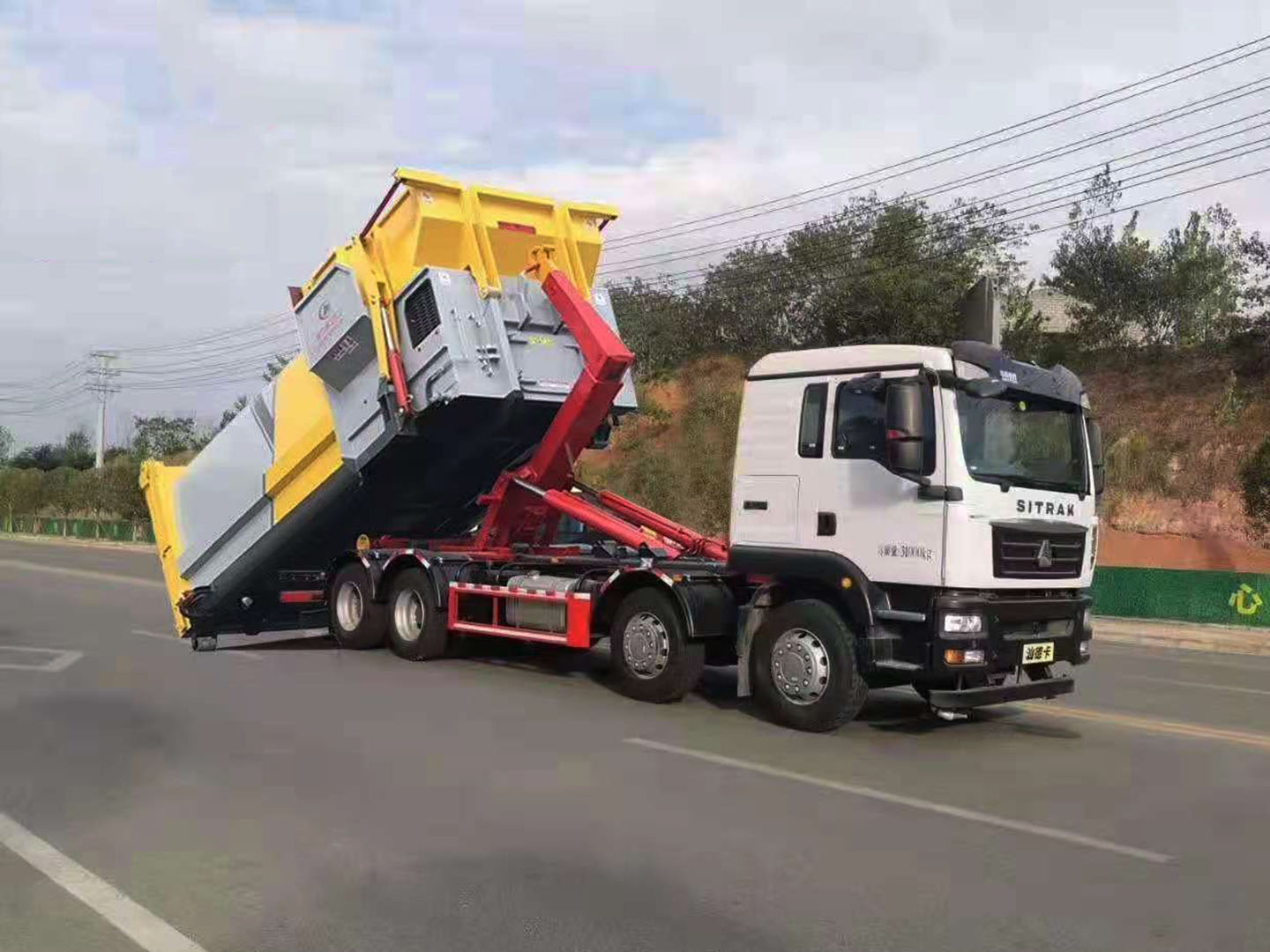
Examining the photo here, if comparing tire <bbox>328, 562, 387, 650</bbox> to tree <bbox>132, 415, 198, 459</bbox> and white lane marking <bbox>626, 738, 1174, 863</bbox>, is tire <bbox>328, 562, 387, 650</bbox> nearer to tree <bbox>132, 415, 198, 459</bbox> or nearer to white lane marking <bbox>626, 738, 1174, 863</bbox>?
white lane marking <bbox>626, 738, 1174, 863</bbox>

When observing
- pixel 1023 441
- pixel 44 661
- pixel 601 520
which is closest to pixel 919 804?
pixel 1023 441

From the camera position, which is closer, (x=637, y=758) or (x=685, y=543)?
(x=637, y=758)

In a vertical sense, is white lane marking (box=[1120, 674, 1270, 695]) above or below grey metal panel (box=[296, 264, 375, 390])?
below

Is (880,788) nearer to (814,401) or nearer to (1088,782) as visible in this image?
(1088,782)

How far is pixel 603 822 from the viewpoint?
5840 millimetres

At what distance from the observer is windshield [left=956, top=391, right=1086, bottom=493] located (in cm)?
782

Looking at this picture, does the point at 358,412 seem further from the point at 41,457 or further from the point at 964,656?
the point at 41,457

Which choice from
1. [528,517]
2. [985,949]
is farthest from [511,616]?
[985,949]

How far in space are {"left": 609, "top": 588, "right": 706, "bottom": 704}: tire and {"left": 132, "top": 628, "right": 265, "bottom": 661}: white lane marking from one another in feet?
14.9

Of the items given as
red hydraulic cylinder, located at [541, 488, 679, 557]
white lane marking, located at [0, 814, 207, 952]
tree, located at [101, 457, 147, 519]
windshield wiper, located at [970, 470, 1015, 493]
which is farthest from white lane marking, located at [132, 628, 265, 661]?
tree, located at [101, 457, 147, 519]

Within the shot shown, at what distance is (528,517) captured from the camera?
11656 millimetres

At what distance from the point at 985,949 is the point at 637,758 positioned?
3260mm

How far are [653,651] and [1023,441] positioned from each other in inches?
125

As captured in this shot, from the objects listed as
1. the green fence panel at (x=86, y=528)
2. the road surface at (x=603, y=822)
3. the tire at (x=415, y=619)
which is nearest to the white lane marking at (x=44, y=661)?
the road surface at (x=603, y=822)
